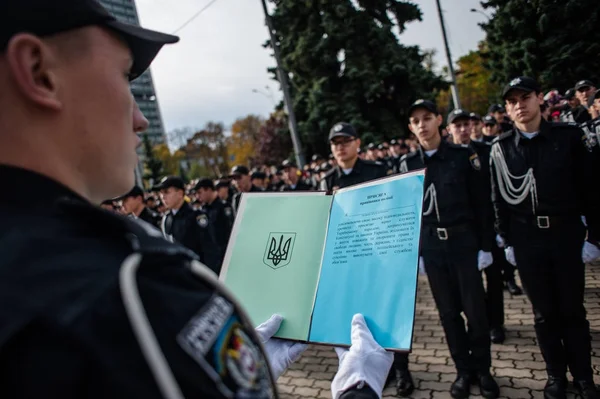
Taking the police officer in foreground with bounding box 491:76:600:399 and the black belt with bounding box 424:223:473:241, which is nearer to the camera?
the police officer in foreground with bounding box 491:76:600:399

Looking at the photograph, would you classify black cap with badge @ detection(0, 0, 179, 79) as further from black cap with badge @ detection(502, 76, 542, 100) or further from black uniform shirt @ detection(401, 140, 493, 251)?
black cap with badge @ detection(502, 76, 542, 100)

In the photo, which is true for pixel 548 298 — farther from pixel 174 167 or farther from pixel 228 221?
pixel 174 167

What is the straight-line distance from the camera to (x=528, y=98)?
3062 mm

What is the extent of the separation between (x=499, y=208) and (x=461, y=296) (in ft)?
2.79

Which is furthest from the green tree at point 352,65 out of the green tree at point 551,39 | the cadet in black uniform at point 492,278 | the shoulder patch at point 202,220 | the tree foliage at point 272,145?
the cadet in black uniform at point 492,278

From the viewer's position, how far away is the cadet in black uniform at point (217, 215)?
619cm

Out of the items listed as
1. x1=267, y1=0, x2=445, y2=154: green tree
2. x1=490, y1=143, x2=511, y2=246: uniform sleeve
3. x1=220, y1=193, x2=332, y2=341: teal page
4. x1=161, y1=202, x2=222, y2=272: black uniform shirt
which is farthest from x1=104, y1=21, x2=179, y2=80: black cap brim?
x1=267, y1=0, x2=445, y2=154: green tree

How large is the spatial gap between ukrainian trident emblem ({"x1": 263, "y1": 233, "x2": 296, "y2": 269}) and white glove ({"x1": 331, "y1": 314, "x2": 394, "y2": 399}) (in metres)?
0.42

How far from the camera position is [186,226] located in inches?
226

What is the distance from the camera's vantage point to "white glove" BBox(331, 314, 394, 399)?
1.24m

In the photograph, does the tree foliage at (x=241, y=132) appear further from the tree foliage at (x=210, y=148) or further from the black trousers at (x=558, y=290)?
the black trousers at (x=558, y=290)

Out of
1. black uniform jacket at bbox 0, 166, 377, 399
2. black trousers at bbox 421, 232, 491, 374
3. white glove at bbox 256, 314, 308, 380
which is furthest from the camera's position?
black trousers at bbox 421, 232, 491, 374

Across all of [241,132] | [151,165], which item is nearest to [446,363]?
[151,165]

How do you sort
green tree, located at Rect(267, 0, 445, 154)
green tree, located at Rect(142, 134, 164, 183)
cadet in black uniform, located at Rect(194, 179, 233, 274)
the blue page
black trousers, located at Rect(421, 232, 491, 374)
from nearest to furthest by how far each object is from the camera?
the blue page
black trousers, located at Rect(421, 232, 491, 374)
cadet in black uniform, located at Rect(194, 179, 233, 274)
green tree, located at Rect(267, 0, 445, 154)
green tree, located at Rect(142, 134, 164, 183)
